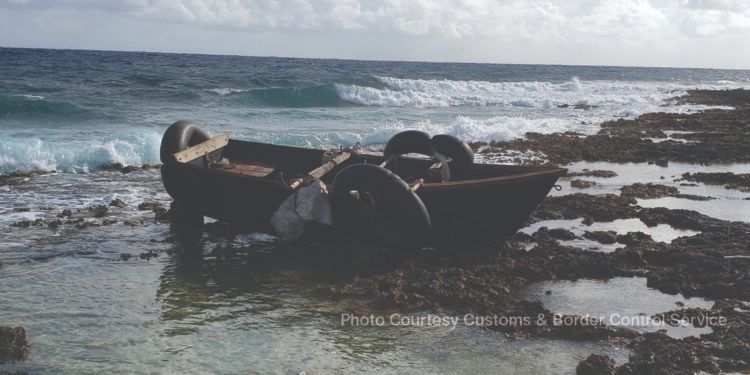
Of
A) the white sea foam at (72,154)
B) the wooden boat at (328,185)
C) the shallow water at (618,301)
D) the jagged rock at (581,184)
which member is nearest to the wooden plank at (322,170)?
the wooden boat at (328,185)

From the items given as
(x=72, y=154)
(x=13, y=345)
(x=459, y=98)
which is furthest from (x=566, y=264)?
(x=459, y=98)

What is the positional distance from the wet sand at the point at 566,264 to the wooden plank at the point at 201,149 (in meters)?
1.13

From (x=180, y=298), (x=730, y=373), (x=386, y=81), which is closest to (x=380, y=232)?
(x=180, y=298)

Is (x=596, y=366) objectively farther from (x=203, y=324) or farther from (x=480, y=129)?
(x=480, y=129)

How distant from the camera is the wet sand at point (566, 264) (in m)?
6.38

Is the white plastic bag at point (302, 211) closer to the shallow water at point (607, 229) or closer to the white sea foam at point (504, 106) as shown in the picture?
the shallow water at point (607, 229)

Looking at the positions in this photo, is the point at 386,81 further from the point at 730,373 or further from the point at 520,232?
the point at 730,373

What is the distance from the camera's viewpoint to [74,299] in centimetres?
729

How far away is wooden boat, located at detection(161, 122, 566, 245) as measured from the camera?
28.3 ft

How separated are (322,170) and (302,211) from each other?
139 centimetres

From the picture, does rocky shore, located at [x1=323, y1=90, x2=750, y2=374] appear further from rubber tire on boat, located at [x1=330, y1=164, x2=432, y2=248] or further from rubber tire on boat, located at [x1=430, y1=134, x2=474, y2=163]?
rubber tire on boat, located at [x1=430, y1=134, x2=474, y2=163]

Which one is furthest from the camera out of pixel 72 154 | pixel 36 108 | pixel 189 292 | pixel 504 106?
pixel 504 106

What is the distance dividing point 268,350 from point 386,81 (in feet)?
147

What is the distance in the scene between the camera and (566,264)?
823 centimetres
